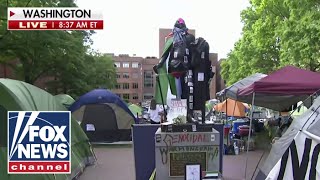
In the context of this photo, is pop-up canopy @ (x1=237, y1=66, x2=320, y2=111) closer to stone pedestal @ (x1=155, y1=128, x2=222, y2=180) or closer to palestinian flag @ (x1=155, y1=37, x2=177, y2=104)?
palestinian flag @ (x1=155, y1=37, x2=177, y2=104)

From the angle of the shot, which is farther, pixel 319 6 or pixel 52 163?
pixel 319 6

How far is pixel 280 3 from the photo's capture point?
23.2 metres

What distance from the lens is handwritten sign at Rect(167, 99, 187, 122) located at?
24.1ft

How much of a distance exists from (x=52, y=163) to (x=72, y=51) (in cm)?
1723

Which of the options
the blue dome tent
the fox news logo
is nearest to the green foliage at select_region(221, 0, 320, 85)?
the blue dome tent

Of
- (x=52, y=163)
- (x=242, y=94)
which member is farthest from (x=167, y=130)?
(x=242, y=94)

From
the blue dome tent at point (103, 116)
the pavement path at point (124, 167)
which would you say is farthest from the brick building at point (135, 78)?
the pavement path at point (124, 167)

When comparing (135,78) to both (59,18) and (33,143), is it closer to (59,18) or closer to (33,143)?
(59,18)

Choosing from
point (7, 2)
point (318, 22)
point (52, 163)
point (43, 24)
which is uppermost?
point (7, 2)

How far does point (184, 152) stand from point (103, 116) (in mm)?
12302

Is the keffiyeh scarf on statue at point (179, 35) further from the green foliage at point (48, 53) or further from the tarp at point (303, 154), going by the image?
the green foliage at point (48, 53)

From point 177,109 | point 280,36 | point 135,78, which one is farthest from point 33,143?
point 135,78

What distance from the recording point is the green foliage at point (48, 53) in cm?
2005

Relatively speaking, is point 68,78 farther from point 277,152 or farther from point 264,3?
point 277,152
